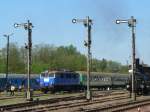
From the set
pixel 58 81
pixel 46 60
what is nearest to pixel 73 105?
pixel 58 81

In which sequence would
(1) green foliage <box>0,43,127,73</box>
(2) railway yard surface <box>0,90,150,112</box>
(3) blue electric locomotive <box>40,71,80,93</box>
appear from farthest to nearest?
1. (1) green foliage <box>0,43,127,73</box>
2. (3) blue electric locomotive <box>40,71,80,93</box>
3. (2) railway yard surface <box>0,90,150,112</box>

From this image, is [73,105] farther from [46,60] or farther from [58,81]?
[46,60]

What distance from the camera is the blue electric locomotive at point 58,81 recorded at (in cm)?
5894

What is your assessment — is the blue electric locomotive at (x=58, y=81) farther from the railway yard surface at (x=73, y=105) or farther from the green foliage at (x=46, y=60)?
the green foliage at (x=46, y=60)

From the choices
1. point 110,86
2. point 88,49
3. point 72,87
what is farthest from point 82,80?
point 88,49

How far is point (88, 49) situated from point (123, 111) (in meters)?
15.0

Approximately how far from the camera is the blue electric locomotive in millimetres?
58938

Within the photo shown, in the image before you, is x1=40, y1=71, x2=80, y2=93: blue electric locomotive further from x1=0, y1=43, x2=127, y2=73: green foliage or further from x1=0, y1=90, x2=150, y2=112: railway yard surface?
x1=0, y1=43, x2=127, y2=73: green foliage

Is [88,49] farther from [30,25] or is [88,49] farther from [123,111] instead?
[123,111]

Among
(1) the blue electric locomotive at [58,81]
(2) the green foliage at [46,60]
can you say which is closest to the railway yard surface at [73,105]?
(1) the blue electric locomotive at [58,81]

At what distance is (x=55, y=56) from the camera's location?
136250 millimetres

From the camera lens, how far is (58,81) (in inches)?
2343

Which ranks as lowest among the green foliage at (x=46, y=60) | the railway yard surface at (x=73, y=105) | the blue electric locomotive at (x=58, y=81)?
the railway yard surface at (x=73, y=105)

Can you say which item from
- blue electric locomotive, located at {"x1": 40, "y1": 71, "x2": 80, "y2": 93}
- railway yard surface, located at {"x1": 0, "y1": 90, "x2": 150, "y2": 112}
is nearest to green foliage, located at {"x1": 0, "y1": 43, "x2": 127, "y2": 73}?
blue electric locomotive, located at {"x1": 40, "y1": 71, "x2": 80, "y2": 93}
